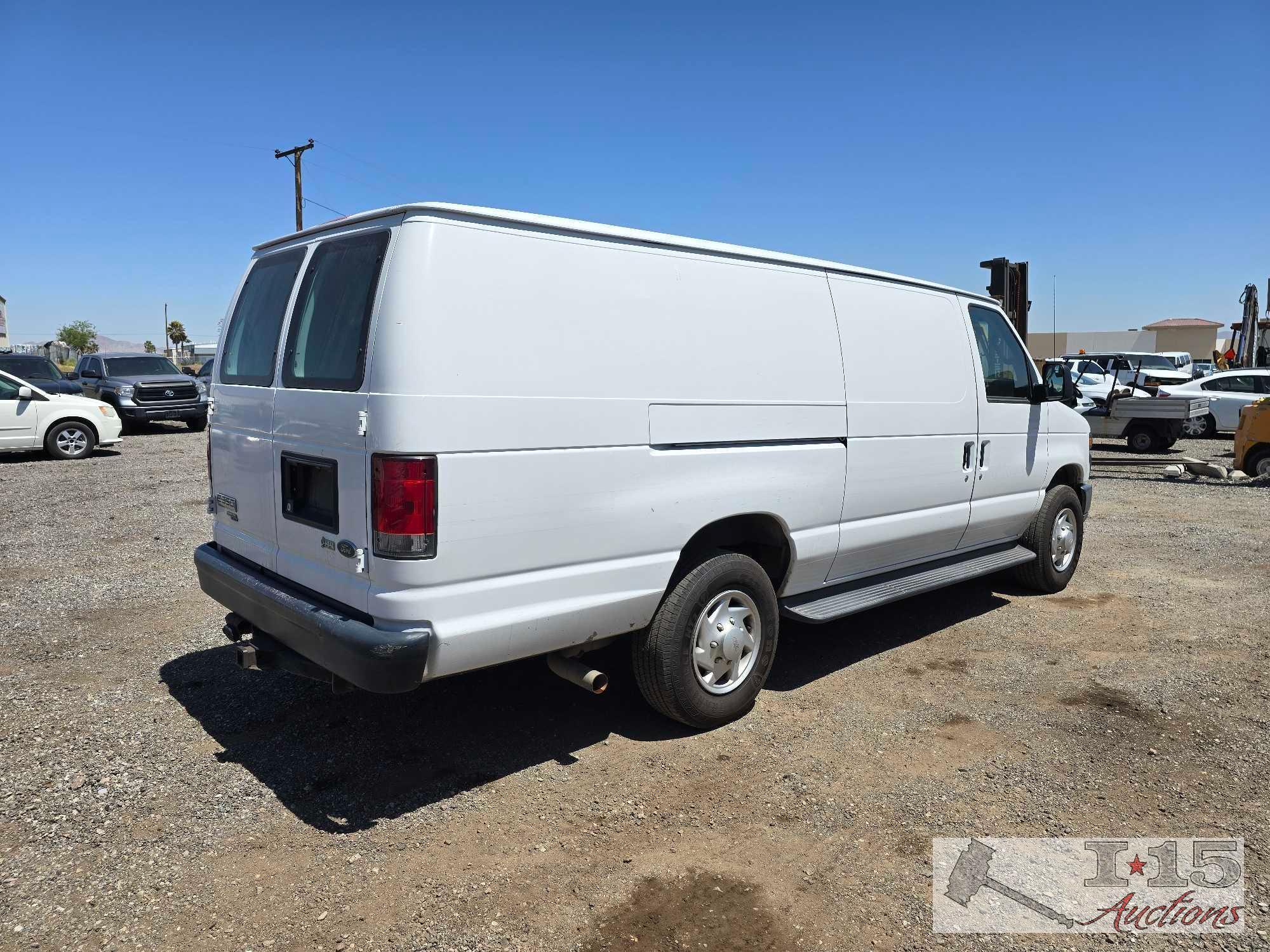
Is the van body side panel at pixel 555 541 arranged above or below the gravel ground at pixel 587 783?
above

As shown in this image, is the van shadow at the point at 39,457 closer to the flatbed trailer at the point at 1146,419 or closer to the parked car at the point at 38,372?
the parked car at the point at 38,372

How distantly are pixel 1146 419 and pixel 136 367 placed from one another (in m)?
20.9

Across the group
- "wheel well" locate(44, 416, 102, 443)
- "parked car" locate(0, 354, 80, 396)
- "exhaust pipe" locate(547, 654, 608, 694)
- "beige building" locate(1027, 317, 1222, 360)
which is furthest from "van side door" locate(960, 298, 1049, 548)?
"beige building" locate(1027, 317, 1222, 360)

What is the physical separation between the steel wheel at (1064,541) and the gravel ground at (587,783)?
686 millimetres

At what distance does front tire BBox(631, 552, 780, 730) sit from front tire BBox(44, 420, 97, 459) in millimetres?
14479

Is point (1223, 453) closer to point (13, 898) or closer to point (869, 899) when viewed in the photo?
point (869, 899)

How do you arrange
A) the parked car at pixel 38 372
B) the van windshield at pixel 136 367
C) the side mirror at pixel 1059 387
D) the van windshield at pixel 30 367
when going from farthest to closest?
the van windshield at pixel 136 367, the van windshield at pixel 30 367, the parked car at pixel 38 372, the side mirror at pixel 1059 387

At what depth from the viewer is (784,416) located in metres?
4.54

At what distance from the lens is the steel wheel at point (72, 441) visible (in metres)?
15.2

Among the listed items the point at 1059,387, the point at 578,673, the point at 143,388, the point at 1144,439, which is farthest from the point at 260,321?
the point at 143,388

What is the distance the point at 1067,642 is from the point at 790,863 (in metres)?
3.36

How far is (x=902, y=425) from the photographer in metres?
5.28

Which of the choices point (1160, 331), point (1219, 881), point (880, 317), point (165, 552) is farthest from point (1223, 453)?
point (1160, 331)

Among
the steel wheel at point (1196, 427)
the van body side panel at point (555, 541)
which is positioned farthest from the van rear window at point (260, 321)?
the steel wheel at point (1196, 427)
